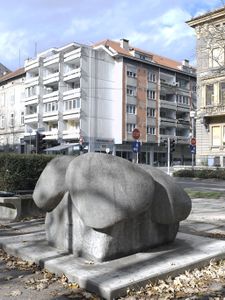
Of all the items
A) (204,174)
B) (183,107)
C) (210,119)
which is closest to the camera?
(204,174)

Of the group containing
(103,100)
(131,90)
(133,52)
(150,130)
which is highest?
(133,52)

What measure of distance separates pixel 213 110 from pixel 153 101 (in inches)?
941

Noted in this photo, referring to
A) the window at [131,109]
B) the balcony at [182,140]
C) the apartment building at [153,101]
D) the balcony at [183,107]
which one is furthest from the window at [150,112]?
the balcony at [182,140]

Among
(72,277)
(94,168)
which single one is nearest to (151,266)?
(72,277)

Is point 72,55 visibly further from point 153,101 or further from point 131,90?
point 153,101

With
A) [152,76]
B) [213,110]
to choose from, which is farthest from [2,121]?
[213,110]

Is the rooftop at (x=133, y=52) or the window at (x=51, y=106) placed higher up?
the rooftop at (x=133, y=52)

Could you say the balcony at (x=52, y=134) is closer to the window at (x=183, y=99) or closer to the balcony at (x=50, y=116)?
the balcony at (x=50, y=116)

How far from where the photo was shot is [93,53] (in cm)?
6275

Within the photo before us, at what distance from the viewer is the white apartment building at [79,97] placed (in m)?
61.6

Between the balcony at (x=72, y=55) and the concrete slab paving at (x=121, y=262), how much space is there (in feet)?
185

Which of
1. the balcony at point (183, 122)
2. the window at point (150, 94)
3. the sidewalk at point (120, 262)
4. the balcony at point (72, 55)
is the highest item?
the balcony at point (72, 55)

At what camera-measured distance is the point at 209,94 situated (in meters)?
48.7

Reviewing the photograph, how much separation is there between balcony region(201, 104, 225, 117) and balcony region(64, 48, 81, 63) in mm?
21141
